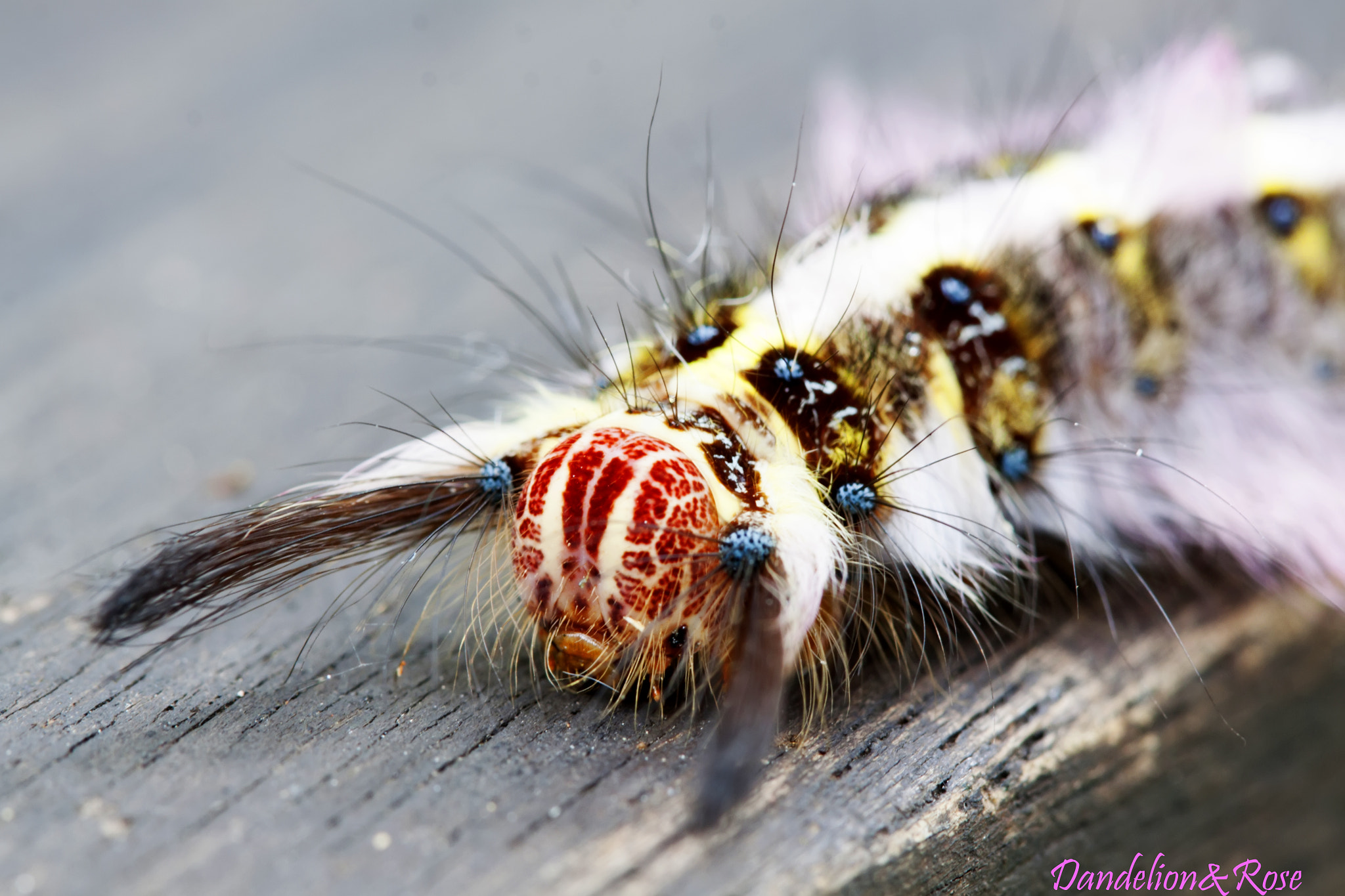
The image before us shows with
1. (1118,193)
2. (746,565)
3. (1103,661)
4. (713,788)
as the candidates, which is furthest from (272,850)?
(1118,193)

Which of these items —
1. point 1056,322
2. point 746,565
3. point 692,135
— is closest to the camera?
point 746,565

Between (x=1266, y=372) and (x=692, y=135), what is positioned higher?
(x=692, y=135)

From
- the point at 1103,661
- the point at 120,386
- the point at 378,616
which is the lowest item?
the point at 1103,661

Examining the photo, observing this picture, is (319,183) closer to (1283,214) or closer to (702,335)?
(702,335)

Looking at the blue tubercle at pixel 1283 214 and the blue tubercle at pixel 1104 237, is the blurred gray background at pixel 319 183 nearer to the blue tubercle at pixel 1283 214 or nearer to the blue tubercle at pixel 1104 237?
the blue tubercle at pixel 1283 214

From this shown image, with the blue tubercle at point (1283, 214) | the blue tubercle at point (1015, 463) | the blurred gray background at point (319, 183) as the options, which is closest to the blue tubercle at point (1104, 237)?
the blue tubercle at point (1283, 214)

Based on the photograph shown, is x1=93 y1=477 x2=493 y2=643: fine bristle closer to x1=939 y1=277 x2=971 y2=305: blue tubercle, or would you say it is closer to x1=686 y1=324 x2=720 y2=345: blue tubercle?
x1=686 y1=324 x2=720 y2=345: blue tubercle

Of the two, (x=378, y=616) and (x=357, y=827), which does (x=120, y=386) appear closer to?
(x=378, y=616)
